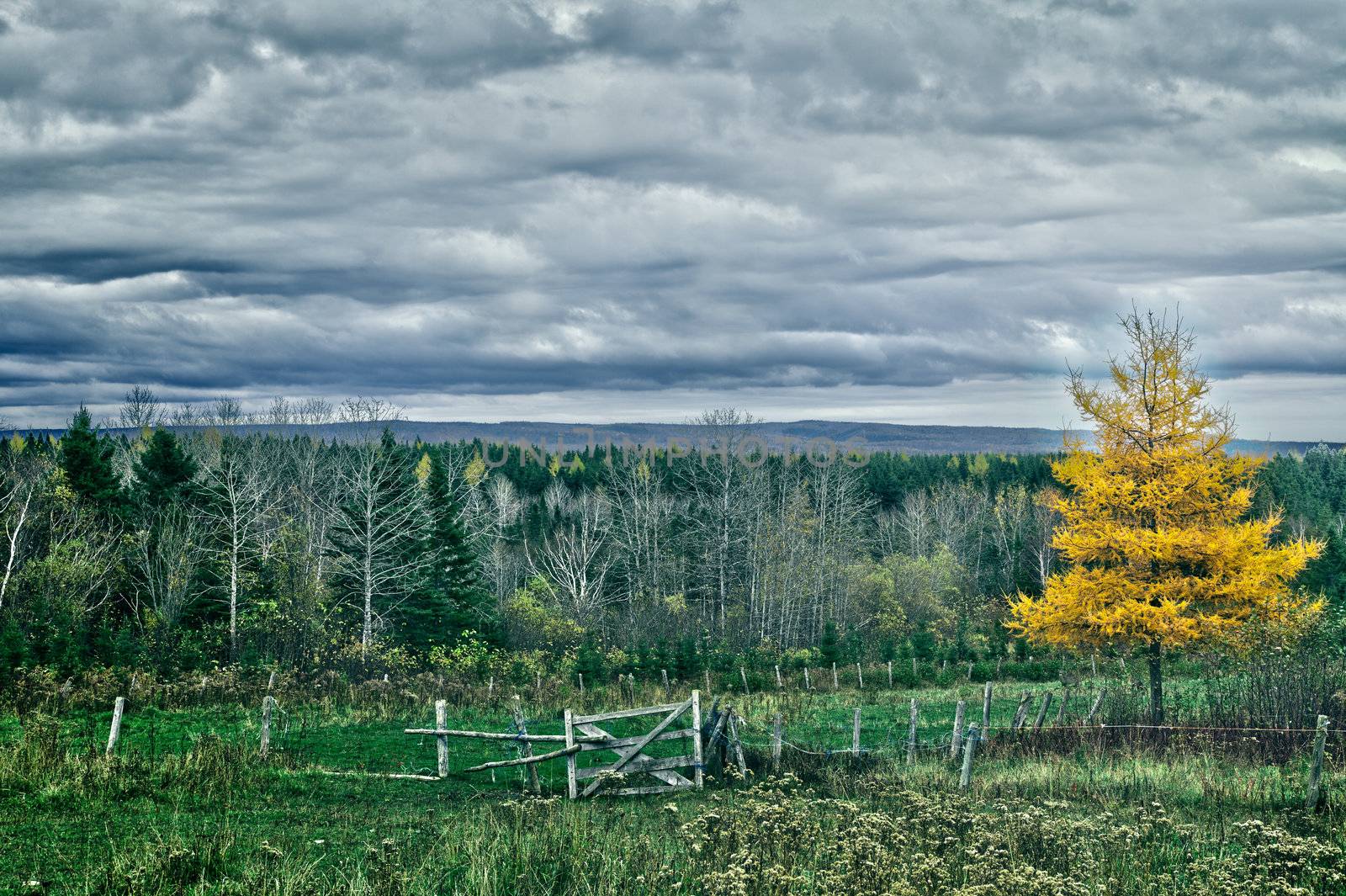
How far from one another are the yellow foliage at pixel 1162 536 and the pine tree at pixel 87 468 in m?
40.9

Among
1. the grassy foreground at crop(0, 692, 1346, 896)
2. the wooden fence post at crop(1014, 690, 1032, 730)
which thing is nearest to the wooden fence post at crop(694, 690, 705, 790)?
the grassy foreground at crop(0, 692, 1346, 896)

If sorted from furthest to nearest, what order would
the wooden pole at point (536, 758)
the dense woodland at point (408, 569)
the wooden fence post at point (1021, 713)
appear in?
1. the dense woodland at point (408, 569)
2. the wooden fence post at point (1021, 713)
3. the wooden pole at point (536, 758)

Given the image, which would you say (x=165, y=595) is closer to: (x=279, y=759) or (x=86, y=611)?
(x=86, y=611)

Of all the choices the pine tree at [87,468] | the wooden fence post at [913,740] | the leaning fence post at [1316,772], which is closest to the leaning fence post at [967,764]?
the wooden fence post at [913,740]

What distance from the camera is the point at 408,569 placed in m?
45.1

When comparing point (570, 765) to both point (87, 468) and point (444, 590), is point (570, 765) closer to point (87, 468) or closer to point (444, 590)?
point (444, 590)

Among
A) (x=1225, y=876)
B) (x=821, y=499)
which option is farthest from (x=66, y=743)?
(x=821, y=499)

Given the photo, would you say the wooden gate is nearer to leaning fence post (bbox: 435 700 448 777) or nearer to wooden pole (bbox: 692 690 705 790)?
wooden pole (bbox: 692 690 705 790)

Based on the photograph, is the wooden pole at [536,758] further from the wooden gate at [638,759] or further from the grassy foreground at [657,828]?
the grassy foreground at [657,828]

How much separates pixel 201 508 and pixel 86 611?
8.24 meters

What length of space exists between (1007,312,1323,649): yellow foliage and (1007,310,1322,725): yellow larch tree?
0.03m

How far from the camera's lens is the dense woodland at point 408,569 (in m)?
39.2

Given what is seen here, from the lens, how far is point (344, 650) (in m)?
36.8

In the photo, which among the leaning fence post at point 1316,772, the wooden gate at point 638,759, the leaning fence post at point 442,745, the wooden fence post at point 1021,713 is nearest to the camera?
the leaning fence post at point 1316,772
